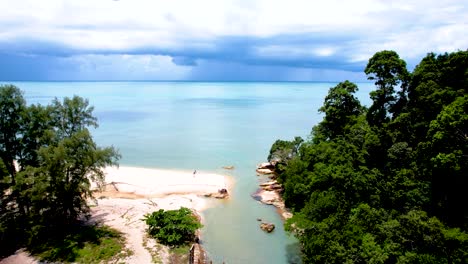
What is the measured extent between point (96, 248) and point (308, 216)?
54.2ft

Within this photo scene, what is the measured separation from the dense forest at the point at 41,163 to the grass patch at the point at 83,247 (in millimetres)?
432

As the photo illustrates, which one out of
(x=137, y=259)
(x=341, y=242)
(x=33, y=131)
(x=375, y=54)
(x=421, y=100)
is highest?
(x=375, y=54)

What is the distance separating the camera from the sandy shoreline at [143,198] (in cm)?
2718

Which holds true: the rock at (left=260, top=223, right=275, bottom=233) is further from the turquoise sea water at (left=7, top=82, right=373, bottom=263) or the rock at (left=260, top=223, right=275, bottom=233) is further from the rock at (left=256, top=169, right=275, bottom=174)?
the rock at (left=256, top=169, right=275, bottom=174)

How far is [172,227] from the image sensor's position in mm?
28609

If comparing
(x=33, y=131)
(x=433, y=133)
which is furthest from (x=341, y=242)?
(x=33, y=131)

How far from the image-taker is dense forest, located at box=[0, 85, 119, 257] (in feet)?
82.5

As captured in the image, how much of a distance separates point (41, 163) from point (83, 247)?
730 cm

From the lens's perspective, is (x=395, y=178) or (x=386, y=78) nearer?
(x=395, y=178)

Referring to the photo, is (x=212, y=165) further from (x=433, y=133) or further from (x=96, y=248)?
(x=433, y=133)

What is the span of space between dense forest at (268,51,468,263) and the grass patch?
13.7 m

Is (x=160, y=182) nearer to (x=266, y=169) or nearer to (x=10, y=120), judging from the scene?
(x=266, y=169)

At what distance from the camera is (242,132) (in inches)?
3723

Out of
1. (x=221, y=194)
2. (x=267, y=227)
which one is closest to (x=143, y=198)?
(x=221, y=194)
